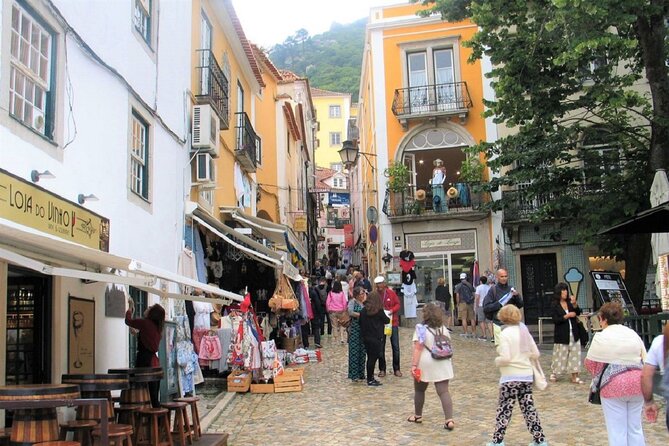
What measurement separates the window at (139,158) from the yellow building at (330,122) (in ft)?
219

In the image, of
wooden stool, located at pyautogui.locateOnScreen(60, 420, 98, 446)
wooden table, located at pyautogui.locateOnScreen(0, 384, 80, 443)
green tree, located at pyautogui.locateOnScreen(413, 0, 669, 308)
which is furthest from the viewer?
green tree, located at pyautogui.locateOnScreen(413, 0, 669, 308)

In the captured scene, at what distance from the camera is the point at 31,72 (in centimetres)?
679

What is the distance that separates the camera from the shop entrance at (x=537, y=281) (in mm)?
23672

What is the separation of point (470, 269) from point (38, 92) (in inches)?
778

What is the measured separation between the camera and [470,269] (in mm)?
24766

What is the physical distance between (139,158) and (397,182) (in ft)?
51.1

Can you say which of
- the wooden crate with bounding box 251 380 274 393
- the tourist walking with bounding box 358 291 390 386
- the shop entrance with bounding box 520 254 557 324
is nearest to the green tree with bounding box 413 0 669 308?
the tourist walking with bounding box 358 291 390 386

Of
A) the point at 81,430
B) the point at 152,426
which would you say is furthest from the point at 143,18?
the point at 81,430

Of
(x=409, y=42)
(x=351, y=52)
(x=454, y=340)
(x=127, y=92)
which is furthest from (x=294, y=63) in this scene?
(x=127, y=92)

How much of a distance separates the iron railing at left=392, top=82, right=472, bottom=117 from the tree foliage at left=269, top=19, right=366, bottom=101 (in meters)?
64.0

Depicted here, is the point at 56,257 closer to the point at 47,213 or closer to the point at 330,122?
the point at 47,213

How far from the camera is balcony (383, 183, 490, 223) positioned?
24.7 metres

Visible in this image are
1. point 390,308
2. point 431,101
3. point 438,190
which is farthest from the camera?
point 431,101

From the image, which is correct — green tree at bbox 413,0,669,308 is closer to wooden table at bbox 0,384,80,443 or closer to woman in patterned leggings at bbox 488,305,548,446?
woman in patterned leggings at bbox 488,305,548,446
